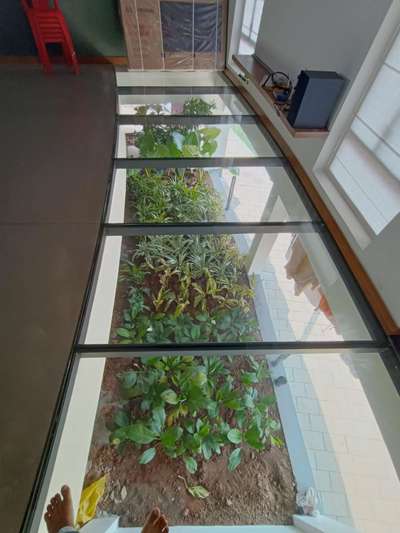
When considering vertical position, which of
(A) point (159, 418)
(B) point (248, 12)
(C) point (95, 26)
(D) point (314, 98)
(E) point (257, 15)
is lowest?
(A) point (159, 418)

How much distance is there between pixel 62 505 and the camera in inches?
49.8

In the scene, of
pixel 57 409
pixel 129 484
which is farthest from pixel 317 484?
pixel 57 409

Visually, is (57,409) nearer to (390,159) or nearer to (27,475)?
(27,475)

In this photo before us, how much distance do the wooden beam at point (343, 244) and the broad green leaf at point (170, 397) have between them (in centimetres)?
150

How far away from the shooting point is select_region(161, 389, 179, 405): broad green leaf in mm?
2180

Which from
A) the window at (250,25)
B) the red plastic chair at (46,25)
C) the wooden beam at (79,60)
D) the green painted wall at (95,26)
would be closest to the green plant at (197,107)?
the window at (250,25)

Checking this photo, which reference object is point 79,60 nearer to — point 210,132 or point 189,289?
point 210,132

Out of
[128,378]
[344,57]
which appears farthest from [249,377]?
[344,57]

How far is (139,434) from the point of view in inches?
78.7

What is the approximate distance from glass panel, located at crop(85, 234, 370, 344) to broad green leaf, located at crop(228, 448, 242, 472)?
0.82 metres

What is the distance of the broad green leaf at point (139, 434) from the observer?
6.52 ft

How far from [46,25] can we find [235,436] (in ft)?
17.0

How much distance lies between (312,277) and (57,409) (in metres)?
1.90

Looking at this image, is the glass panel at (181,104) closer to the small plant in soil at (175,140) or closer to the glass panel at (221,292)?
the small plant in soil at (175,140)
